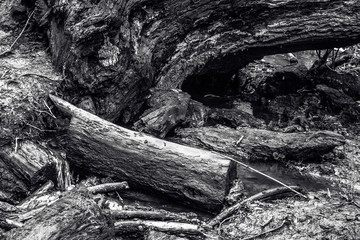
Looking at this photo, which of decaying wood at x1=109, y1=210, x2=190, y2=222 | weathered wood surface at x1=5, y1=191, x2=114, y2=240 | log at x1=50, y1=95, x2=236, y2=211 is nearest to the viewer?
weathered wood surface at x1=5, y1=191, x2=114, y2=240

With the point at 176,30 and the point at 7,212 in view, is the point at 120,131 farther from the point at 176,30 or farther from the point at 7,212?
the point at 176,30

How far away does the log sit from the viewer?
15.6ft

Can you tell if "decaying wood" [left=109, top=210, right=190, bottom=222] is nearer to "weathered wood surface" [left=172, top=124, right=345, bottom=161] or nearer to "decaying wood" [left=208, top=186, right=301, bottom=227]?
"decaying wood" [left=208, top=186, right=301, bottom=227]

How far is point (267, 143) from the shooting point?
5.90 metres

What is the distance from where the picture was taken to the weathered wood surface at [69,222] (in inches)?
137

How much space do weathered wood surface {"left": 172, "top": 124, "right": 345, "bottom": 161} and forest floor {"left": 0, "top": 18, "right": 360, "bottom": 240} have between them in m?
0.21

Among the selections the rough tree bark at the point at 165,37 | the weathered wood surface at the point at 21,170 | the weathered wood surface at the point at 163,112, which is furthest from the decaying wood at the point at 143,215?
the rough tree bark at the point at 165,37

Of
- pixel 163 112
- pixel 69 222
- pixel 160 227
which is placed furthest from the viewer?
pixel 163 112

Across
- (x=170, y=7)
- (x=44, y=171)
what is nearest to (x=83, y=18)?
(x=170, y=7)

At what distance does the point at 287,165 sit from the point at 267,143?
396 millimetres

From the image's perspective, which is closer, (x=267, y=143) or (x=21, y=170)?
(x=21, y=170)

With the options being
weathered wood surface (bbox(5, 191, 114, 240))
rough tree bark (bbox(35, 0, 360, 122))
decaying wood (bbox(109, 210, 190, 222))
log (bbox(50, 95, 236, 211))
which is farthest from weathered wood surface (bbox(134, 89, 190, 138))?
weathered wood surface (bbox(5, 191, 114, 240))

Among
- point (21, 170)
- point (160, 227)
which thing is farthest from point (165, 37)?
point (160, 227)

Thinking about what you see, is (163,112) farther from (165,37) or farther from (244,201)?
(244,201)
